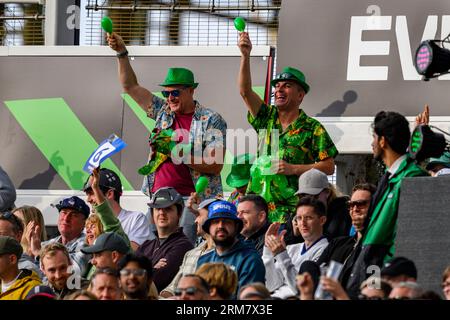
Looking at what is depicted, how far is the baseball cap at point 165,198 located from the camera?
1050 centimetres

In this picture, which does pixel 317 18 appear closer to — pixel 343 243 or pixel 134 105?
pixel 134 105

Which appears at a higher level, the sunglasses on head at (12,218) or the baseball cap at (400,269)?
the baseball cap at (400,269)

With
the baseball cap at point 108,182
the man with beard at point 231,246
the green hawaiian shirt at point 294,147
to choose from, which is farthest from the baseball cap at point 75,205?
the man with beard at point 231,246

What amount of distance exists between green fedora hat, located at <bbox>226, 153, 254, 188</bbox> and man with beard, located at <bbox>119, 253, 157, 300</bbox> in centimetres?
303

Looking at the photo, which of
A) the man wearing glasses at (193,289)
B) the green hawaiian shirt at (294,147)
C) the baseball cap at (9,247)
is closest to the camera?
the man wearing glasses at (193,289)

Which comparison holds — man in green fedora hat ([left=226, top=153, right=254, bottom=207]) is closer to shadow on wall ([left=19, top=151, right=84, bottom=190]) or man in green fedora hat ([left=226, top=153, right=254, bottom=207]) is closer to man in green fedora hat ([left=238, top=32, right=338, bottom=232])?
man in green fedora hat ([left=238, top=32, right=338, bottom=232])

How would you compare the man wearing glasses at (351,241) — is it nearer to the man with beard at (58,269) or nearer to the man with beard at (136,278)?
the man with beard at (136,278)

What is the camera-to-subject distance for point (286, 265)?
8953mm

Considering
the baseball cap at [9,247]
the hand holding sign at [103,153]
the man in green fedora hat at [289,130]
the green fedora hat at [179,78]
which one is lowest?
the baseball cap at [9,247]

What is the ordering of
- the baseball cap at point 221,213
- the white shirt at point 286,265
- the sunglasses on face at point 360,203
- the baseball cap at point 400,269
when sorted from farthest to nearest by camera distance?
the baseball cap at point 221,213, the sunglasses on face at point 360,203, the white shirt at point 286,265, the baseball cap at point 400,269

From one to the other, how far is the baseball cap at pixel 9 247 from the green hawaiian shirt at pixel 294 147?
7.09 ft

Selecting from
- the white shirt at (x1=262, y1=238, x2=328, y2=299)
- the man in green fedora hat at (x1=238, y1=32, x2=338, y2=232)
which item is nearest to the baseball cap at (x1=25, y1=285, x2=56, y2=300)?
the white shirt at (x1=262, y1=238, x2=328, y2=299)

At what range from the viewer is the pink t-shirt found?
1134 centimetres
